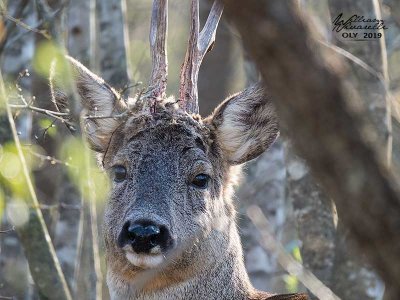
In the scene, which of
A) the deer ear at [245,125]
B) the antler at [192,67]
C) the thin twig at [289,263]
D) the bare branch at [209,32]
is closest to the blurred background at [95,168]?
the antler at [192,67]

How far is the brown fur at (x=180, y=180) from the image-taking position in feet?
20.1

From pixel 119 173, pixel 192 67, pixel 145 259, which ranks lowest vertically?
pixel 145 259

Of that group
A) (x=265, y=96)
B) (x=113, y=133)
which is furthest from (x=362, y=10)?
(x=113, y=133)

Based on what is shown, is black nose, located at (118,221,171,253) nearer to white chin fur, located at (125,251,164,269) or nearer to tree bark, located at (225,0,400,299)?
white chin fur, located at (125,251,164,269)

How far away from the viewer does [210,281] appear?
6.30 m

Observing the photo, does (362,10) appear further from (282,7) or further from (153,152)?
(282,7)

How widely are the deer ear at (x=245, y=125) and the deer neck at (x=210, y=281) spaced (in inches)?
29.9

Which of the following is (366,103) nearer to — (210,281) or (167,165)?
(167,165)

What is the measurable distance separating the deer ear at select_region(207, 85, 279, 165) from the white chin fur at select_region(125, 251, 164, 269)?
1.39m

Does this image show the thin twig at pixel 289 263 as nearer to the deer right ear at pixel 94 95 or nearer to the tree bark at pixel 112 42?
the deer right ear at pixel 94 95

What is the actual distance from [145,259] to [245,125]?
1.64 m

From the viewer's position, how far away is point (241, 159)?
709 cm

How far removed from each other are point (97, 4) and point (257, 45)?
8.49 m

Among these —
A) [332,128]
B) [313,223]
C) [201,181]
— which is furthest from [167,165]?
[332,128]
